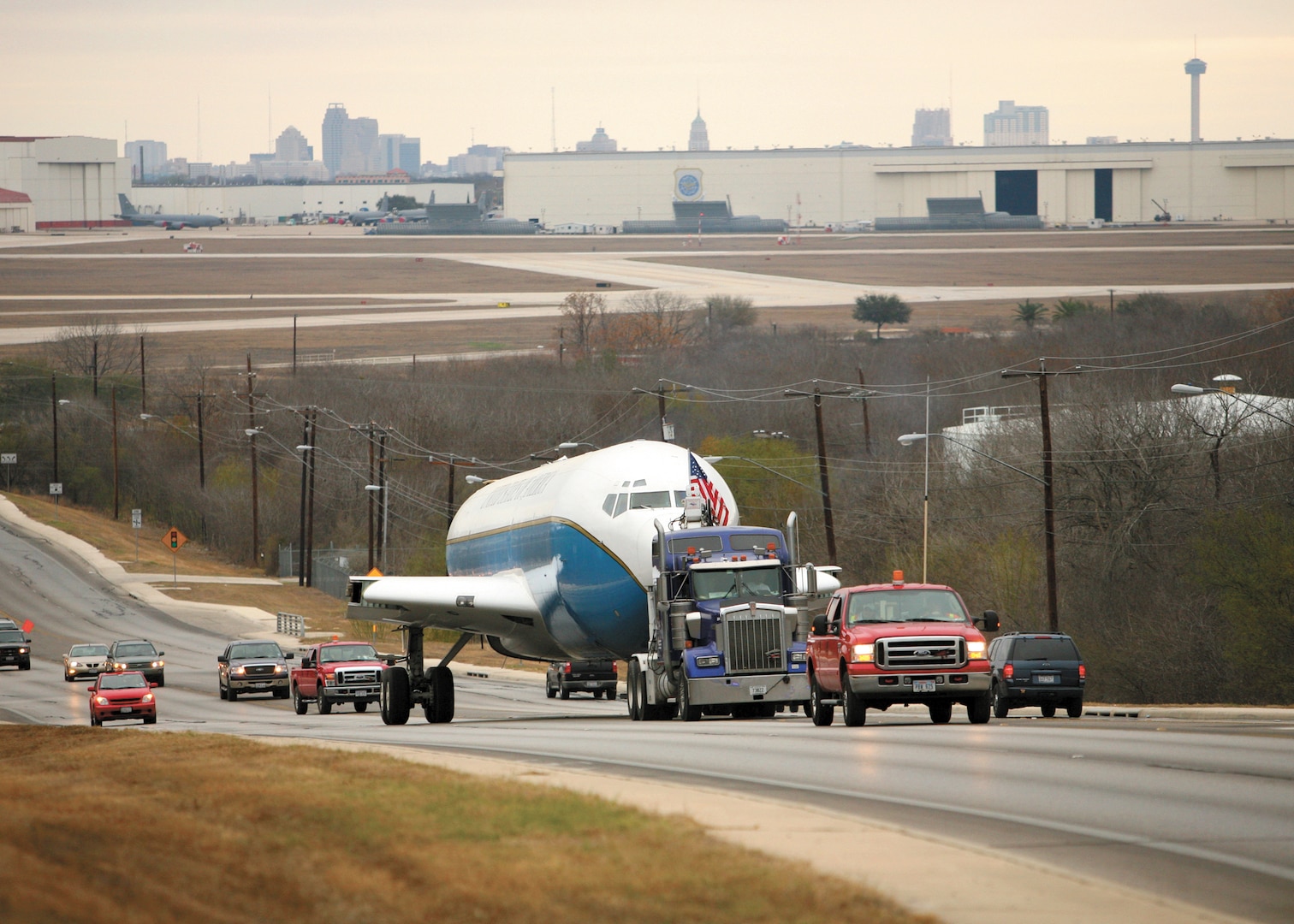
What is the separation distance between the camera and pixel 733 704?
2641 cm

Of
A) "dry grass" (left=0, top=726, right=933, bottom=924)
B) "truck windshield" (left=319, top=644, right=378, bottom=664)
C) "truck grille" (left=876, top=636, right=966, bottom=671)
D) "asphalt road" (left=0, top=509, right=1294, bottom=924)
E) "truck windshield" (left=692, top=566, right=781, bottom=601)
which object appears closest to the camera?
"dry grass" (left=0, top=726, right=933, bottom=924)

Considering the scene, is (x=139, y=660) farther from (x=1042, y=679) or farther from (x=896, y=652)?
(x=896, y=652)

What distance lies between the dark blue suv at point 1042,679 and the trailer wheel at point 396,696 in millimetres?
11888

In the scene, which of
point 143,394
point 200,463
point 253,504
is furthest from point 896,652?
point 143,394

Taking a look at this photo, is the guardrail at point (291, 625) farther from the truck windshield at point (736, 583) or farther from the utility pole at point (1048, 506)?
the truck windshield at point (736, 583)

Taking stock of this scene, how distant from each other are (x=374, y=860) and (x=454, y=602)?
838 inches

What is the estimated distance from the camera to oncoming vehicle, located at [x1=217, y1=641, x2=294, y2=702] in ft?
159

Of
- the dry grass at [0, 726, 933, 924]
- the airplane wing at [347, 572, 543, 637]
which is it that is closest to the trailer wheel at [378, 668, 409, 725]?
the airplane wing at [347, 572, 543, 637]

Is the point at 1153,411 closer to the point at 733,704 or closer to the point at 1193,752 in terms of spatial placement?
the point at 733,704

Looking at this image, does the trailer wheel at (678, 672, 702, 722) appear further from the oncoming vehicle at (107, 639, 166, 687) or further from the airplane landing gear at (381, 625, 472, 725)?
the oncoming vehicle at (107, 639, 166, 687)

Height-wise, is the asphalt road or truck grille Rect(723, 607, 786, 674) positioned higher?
truck grille Rect(723, 607, 786, 674)

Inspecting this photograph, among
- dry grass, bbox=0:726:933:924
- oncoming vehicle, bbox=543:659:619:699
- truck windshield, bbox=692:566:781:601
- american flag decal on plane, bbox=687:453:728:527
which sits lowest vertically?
oncoming vehicle, bbox=543:659:619:699

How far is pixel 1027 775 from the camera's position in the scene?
616 inches

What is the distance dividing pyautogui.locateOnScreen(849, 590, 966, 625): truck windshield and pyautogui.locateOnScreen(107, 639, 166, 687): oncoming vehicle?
35.1 m
